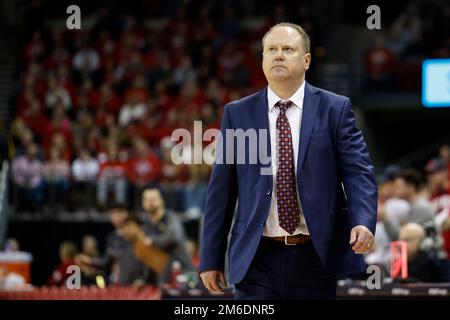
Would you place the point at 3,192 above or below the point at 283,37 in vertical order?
below

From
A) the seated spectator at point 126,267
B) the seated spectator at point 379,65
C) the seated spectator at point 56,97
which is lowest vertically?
the seated spectator at point 126,267

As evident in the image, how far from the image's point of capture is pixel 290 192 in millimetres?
4910

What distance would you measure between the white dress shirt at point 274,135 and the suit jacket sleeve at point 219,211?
0.68ft

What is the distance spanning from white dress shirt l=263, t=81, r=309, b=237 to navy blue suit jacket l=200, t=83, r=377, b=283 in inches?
1.2

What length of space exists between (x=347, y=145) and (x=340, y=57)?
57.0 ft

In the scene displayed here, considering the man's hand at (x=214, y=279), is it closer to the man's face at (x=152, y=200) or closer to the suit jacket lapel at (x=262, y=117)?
the suit jacket lapel at (x=262, y=117)

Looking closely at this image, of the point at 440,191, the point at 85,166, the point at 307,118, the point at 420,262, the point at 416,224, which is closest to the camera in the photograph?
the point at 307,118

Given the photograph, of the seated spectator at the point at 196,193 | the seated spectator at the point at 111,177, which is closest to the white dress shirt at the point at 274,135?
the seated spectator at the point at 196,193

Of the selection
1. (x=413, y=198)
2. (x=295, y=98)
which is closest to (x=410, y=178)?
(x=413, y=198)

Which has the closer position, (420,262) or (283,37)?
(283,37)

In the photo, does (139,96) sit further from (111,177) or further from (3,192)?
(3,192)

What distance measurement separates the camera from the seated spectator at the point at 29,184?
17156 mm

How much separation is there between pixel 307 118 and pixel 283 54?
33 centimetres
